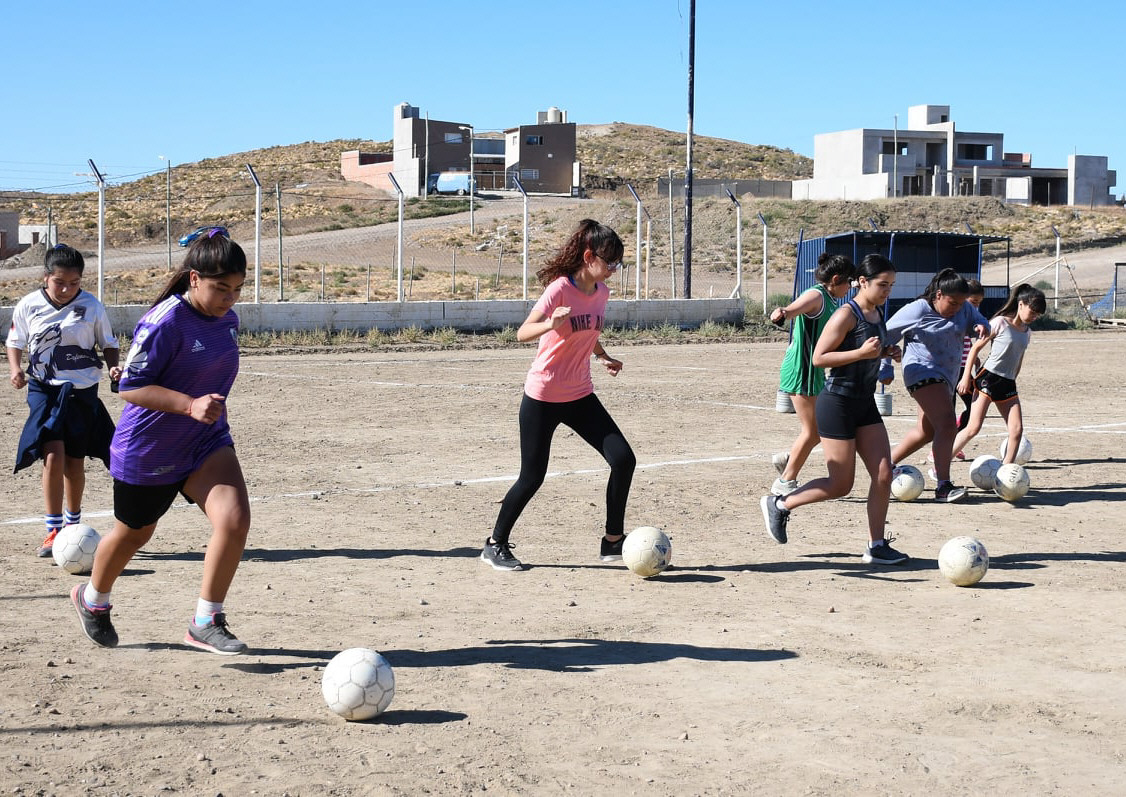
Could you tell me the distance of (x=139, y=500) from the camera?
523 centimetres

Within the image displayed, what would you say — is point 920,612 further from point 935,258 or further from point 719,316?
point 935,258

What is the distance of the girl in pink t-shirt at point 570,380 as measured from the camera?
6.96 metres

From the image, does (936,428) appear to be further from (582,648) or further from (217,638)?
(217,638)

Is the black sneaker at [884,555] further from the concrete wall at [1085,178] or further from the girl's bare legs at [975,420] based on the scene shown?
the concrete wall at [1085,178]

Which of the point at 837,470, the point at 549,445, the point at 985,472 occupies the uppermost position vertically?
the point at 549,445

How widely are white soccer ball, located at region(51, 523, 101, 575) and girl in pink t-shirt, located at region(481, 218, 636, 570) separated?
2.11 metres

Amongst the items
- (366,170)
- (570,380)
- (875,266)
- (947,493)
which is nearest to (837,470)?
(875,266)

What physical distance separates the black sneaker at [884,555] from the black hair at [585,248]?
2.19 metres

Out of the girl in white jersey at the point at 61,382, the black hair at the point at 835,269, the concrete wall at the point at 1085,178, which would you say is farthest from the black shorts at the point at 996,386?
the concrete wall at the point at 1085,178

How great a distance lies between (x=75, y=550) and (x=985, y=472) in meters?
6.37

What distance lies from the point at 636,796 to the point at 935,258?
3328 centimetres

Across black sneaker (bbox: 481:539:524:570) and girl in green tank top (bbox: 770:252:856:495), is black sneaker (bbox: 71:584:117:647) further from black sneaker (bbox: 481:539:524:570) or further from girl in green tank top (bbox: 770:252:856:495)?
girl in green tank top (bbox: 770:252:856:495)

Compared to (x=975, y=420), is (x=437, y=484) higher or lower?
lower

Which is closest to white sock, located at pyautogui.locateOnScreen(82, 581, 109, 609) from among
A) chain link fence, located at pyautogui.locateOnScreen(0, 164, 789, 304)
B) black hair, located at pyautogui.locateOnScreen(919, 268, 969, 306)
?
black hair, located at pyautogui.locateOnScreen(919, 268, 969, 306)
